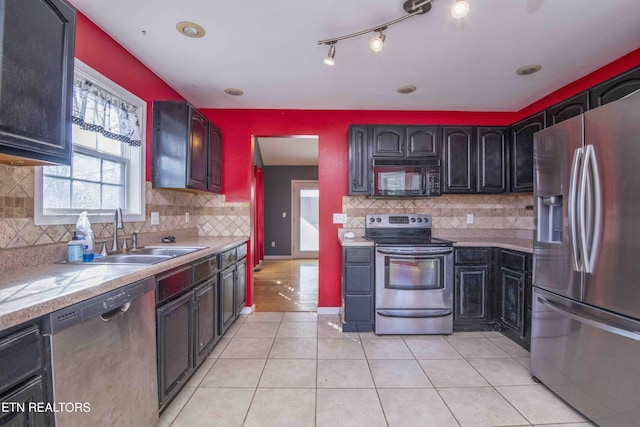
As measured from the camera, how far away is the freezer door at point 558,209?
5.43 feet

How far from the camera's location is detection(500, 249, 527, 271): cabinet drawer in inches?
96.9

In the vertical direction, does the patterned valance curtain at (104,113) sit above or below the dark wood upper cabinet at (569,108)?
below

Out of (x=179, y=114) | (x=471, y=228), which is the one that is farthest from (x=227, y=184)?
(x=471, y=228)

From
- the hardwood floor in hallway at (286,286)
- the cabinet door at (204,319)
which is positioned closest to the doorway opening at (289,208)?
the hardwood floor in hallway at (286,286)

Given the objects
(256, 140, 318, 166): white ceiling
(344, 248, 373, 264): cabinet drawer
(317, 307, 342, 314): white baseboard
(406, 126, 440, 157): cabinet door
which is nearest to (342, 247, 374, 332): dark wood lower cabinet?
(344, 248, 373, 264): cabinet drawer

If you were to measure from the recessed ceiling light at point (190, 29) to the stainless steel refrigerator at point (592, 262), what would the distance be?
8.10 feet

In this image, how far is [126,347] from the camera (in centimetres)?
129

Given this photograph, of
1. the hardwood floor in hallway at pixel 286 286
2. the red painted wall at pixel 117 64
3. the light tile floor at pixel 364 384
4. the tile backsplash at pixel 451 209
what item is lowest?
the light tile floor at pixel 364 384

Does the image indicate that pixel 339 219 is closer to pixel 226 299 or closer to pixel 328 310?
pixel 328 310

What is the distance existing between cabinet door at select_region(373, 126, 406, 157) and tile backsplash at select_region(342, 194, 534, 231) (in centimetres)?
58

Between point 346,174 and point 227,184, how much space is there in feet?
4.73

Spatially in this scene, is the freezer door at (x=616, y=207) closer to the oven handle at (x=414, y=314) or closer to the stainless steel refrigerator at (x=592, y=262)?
the stainless steel refrigerator at (x=592, y=262)

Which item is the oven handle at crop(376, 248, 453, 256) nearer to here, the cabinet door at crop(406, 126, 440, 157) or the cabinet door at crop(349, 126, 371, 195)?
the cabinet door at crop(349, 126, 371, 195)

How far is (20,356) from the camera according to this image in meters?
0.86
